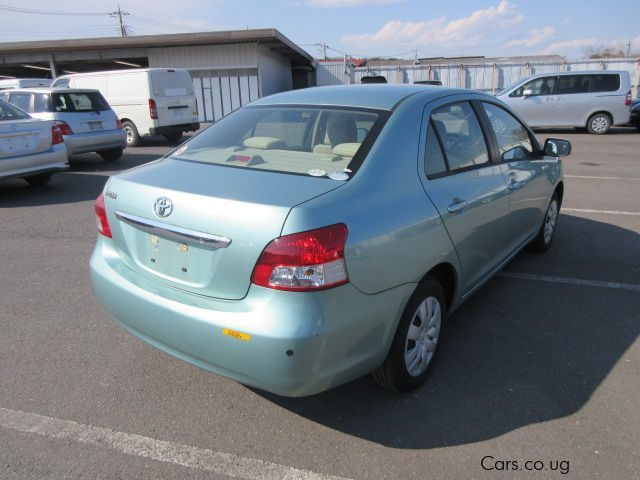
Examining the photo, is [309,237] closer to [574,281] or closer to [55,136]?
[574,281]

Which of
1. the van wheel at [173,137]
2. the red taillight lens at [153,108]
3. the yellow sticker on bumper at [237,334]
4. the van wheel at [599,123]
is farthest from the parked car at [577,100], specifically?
the yellow sticker on bumper at [237,334]

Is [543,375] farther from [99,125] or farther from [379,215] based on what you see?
[99,125]

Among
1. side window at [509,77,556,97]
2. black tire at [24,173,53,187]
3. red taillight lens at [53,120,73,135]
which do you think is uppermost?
side window at [509,77,556,97]

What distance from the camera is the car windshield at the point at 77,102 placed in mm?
9797

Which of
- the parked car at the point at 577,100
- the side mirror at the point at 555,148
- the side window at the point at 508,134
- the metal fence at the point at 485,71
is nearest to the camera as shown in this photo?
the side window at the point at 508,134

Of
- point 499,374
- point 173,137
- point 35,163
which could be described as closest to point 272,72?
point 173,137

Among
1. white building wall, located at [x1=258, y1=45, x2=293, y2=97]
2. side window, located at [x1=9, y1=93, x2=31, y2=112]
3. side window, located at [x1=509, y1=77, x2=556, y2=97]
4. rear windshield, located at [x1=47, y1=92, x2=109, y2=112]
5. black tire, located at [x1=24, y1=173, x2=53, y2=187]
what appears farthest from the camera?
white building wall, located at [x1=258, y1=45, x2=293, y2=97]

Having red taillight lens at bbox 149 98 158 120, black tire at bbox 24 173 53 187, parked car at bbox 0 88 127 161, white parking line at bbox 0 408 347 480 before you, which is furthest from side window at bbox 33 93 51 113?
white parking line at bbox 0 408 347 480

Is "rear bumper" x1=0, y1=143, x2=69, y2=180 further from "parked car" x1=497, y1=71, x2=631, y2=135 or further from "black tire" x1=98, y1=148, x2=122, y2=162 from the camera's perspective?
"parked car" x1=497, y1=71, x2=631, y2=135

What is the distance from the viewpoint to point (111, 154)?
11.2m

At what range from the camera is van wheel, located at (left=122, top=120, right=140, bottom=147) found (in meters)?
13.8

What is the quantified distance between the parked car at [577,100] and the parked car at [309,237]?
579 inches

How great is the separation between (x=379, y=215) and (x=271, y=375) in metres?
0.88

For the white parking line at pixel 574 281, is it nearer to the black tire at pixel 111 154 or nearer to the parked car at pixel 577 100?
the black tire at pixel 111 154
